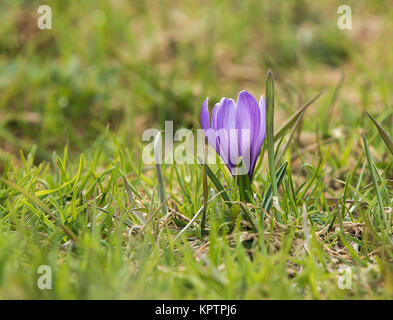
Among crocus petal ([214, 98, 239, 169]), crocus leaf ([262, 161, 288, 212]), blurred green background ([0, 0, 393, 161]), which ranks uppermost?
blurred green background ([0, 0, 393, 161])

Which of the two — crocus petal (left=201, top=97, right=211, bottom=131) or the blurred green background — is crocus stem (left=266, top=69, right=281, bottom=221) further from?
the blurred green background

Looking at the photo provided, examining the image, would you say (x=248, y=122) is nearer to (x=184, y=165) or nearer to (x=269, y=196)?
(x=269, y=196)

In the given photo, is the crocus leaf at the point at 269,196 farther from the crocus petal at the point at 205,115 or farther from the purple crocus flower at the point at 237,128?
the crocus petal at the point at 205,115

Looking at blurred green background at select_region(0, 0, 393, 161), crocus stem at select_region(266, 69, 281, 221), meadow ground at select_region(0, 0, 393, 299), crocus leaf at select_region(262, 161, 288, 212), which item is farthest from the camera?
blurred green background at select_region(0, 0, 393, 161)

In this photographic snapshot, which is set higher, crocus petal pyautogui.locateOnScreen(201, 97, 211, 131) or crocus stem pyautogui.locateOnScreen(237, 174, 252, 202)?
crocus petal pyautogui.locateOnScreen(201, 97, 211, 131)

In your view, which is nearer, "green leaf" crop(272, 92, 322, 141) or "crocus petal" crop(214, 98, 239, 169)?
"crocus petal" crop(214, 98, 239, 169)

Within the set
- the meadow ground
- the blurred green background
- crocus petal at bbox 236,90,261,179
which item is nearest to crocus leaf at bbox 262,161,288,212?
the meadow ground

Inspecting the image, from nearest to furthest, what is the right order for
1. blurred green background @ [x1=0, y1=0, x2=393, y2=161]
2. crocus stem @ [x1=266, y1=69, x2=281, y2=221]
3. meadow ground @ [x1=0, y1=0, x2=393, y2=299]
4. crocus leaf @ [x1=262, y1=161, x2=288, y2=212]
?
1. meadow ground @ [x1=0, y1=0, x2=393, y2=299]
2. crocus stem @ [x1=266, y1=69, x2=281, y2=221]
3. crocus leaf @ [x1=262, y1=161, x2=288, y2=212]
4. blurred green background @ [x1=0, y1=0, x2=393, y2=161]

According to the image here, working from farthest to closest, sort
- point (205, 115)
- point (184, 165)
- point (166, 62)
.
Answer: point (166, 62) < point (184, 165) < point (205, 115)

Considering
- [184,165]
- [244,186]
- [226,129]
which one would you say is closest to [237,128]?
[226,129]
